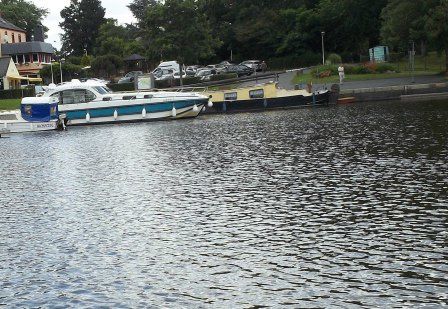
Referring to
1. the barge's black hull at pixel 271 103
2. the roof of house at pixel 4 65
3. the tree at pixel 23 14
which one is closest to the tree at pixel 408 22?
the barge's black hull at pixel 271 103

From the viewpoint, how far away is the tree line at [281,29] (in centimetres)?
5853

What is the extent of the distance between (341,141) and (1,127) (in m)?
28.2

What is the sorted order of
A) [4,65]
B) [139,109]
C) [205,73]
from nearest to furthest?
[139,109] → [205,73] → [4,65]

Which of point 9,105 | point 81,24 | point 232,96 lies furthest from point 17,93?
point 81,24

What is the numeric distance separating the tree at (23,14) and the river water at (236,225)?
383 feet

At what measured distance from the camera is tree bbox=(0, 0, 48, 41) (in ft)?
453

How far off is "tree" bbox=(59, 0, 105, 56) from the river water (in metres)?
114

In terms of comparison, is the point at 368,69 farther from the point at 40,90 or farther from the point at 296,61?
the point at 40,90

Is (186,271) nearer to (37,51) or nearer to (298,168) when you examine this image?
(298,168)

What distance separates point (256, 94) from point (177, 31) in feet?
69.6

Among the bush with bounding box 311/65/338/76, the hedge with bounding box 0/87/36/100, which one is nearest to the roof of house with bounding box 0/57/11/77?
the hedge with bounding box 0/87/36/100

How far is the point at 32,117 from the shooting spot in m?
48.2

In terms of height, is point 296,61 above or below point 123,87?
above

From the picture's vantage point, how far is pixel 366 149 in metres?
25.2
